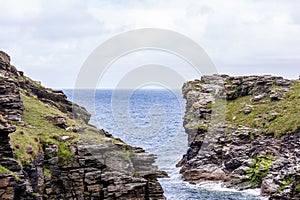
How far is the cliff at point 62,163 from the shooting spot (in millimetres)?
45562

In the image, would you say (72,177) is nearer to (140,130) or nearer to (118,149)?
(118,149)

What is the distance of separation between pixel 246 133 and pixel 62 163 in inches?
2555

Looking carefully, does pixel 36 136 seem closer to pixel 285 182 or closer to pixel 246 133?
pixel 285 182

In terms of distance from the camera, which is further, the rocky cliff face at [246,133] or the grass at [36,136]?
the rocky cliff face at [246,133]

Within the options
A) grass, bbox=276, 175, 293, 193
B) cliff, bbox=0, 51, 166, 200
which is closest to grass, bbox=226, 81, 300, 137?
grass, bbox=276, 175, 293, 193

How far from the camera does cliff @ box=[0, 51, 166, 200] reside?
45.6 metres

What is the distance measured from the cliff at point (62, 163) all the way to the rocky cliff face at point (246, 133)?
3211 centimetres

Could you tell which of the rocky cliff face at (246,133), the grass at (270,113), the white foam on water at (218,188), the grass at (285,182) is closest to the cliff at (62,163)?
the rocky cliff face at (246,133)

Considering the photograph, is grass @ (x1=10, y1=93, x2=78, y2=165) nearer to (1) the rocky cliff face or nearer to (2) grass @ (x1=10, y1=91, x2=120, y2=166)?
(2) grass @ (x1=10, y1=91, x2=120, y2=166)

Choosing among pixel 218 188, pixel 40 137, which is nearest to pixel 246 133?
pixel 218 188

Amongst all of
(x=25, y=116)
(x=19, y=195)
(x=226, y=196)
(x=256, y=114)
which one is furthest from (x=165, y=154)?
(x=19, y=195)

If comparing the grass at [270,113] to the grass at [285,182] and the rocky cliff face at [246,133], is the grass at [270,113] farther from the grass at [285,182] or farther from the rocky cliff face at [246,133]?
the grass at [285,182]

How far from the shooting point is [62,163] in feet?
167

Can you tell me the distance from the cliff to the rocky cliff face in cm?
3211
